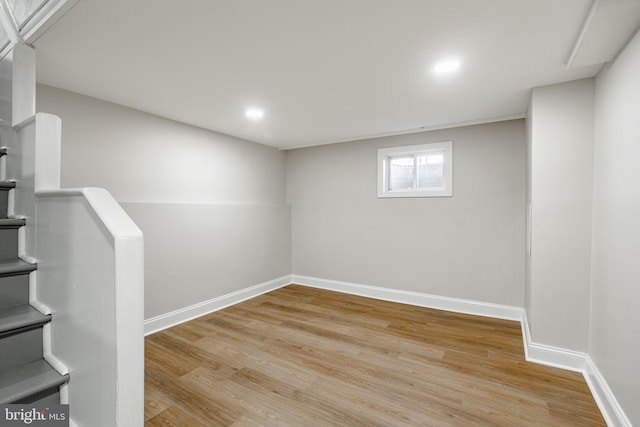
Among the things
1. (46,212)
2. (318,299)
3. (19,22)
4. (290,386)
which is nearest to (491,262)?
(318,299)

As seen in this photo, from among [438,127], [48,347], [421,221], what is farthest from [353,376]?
[438,127]

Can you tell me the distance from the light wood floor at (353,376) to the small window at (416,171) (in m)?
1.65

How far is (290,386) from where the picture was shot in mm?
2195

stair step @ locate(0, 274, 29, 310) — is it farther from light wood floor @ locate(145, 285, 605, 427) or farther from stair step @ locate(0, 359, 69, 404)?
light wood floor @ locate(145, 285, 605, 427)

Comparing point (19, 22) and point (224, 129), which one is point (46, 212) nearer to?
point (19, 22)

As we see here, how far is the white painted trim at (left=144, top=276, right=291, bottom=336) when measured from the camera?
10.4 feet

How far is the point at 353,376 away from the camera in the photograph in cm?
233

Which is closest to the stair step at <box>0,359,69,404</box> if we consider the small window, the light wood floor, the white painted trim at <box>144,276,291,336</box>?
the light wood floor

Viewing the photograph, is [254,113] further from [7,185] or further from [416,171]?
[416,171]

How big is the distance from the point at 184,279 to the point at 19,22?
2569mm

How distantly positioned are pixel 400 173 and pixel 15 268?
400 cm

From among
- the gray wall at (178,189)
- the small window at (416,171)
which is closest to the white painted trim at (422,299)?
the gray wall at (178,189)

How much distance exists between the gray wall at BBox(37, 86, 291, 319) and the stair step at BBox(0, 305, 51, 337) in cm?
142

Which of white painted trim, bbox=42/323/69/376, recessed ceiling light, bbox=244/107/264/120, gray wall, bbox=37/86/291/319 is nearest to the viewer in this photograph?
white painted trim, bbox=42/323/69/376
